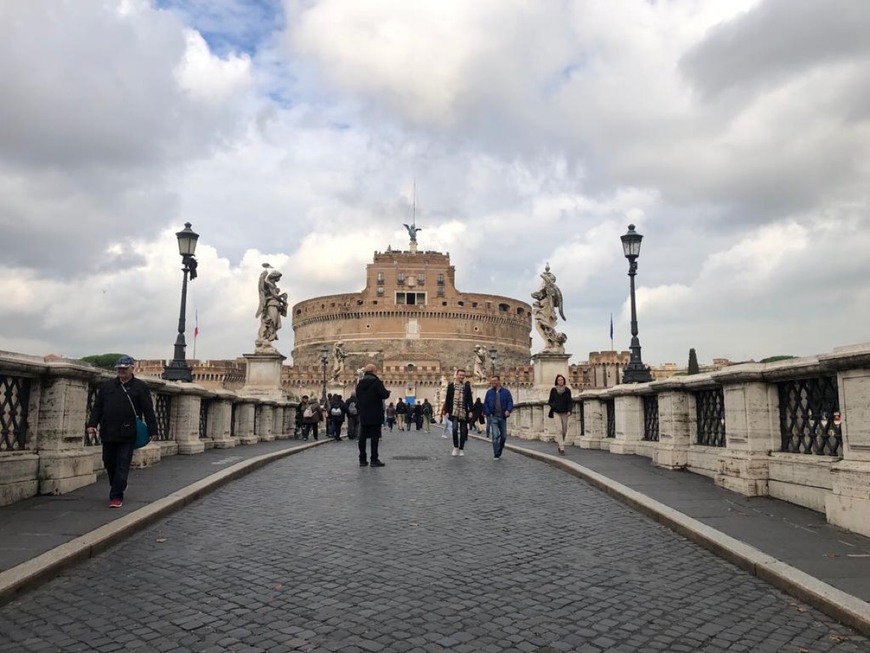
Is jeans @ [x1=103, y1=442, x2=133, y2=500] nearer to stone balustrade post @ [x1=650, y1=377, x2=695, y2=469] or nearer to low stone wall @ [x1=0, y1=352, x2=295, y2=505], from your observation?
low stone wall @ [x1=0, y1=352, x2=295, y2=505]

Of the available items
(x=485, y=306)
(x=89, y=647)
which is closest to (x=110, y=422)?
(x=89, y=647)

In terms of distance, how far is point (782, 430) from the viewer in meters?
6.85

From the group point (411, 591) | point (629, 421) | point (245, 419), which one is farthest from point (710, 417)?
point (245, 419)

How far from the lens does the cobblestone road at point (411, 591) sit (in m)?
3.29

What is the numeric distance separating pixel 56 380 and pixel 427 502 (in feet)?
12.7

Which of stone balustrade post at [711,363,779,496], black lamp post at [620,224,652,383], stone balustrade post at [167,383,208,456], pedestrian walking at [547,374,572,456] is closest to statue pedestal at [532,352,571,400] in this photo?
black lamp post at [620,224,652,383]

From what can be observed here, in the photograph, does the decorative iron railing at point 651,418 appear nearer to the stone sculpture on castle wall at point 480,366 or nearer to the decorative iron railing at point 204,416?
the decorative iron railing at point 204,416

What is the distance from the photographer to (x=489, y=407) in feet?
42.7

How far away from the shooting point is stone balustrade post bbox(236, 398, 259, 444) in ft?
54.7

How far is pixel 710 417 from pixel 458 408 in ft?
19.6

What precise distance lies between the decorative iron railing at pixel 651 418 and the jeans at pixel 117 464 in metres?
7.79

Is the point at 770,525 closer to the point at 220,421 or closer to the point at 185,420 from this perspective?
the point at 185,420

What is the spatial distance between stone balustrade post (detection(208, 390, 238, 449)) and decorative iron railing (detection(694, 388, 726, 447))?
9.22m

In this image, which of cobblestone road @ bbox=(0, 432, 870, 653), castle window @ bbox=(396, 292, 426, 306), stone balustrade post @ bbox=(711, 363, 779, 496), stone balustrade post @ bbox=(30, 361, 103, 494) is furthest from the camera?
castle window @ bbox=(396, 292, 426, 306)
